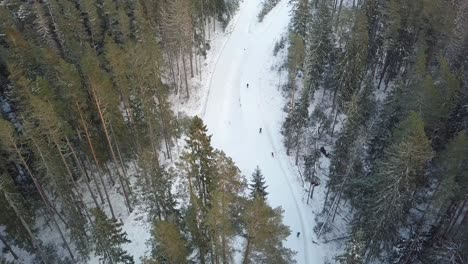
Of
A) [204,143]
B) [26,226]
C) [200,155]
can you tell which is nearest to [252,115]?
[200,155]

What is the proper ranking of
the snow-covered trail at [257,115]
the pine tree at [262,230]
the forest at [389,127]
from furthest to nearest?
the snow-covered trail at [257,115], the forest at [389,127], the pine tree at [262,230]

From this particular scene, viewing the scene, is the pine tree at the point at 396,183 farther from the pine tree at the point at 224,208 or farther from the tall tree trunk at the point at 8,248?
the tall tree trunk at the point at 8,248

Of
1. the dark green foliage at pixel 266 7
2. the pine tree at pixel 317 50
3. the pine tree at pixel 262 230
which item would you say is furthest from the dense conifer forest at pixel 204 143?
the dark green foliage at pixel 266 7

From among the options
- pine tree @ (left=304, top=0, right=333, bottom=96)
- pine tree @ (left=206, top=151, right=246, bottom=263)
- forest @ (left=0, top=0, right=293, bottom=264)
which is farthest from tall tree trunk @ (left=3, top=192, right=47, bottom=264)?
pine tree @ (left=304, top=0, right=333, bottom=96)

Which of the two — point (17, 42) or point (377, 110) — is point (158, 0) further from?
point (377, 110)

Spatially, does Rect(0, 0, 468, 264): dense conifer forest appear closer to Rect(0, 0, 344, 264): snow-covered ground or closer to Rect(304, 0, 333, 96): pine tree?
Rect(304, 0, 333, 96): pine tree

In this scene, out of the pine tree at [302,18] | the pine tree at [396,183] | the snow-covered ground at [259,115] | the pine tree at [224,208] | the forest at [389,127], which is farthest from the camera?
the pine tree at [302,18]
